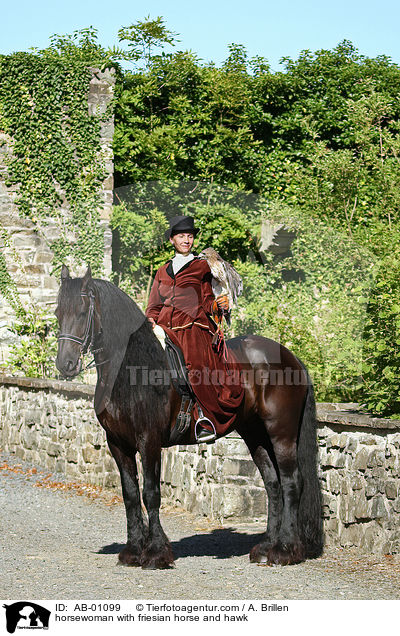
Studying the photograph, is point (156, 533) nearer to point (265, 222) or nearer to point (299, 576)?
point (299, 576)

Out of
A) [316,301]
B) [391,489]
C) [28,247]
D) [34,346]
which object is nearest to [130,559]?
[391,489]

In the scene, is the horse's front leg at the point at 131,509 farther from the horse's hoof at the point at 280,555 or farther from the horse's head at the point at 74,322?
the horse's hoof at the point at 280,555

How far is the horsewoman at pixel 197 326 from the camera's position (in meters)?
6.52

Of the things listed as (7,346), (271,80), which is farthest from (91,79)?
(7,346)

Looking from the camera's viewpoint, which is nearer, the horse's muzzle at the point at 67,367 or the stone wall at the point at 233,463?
the horse's muzzle at the point at 67,367

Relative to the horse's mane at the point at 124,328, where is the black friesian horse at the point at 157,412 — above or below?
below

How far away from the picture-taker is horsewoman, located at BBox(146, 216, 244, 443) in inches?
257

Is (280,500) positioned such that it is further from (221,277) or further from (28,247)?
(28,247)

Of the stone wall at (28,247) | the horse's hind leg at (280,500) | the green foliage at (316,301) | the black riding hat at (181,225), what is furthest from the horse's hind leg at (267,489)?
the stone wall at (28,247)

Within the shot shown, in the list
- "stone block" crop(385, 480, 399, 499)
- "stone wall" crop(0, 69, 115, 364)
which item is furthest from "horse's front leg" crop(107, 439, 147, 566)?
"stone wall" crop(0, 69, 115, 364)

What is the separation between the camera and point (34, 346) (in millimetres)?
14391
